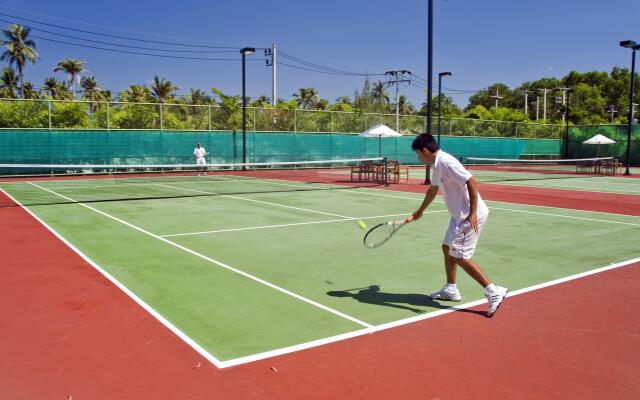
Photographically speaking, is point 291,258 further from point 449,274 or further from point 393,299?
point 449,274

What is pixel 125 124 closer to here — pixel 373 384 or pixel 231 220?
pixel 231 220

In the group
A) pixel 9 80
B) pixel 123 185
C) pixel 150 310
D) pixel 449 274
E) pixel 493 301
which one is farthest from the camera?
pixel 9 80

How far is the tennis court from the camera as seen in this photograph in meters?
4.96

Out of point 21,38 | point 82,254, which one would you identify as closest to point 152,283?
point 82,254

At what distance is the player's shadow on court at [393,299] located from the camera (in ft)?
18.0

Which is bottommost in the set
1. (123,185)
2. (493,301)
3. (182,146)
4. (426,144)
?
(493,301)

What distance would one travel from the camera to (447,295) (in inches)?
221

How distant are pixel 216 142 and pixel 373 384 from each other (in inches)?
1073

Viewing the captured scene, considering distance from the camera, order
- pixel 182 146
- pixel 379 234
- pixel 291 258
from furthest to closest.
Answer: pixel 182 146 → pixel 291 258 → pixel 379 234

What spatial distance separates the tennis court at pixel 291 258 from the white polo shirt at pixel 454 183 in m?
0.98

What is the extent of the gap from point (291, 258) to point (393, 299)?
224 cm

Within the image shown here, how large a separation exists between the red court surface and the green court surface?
1.09 ft

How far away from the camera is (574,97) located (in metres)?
90.2

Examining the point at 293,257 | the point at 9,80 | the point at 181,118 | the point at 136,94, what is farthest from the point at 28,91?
the point at 293,257
